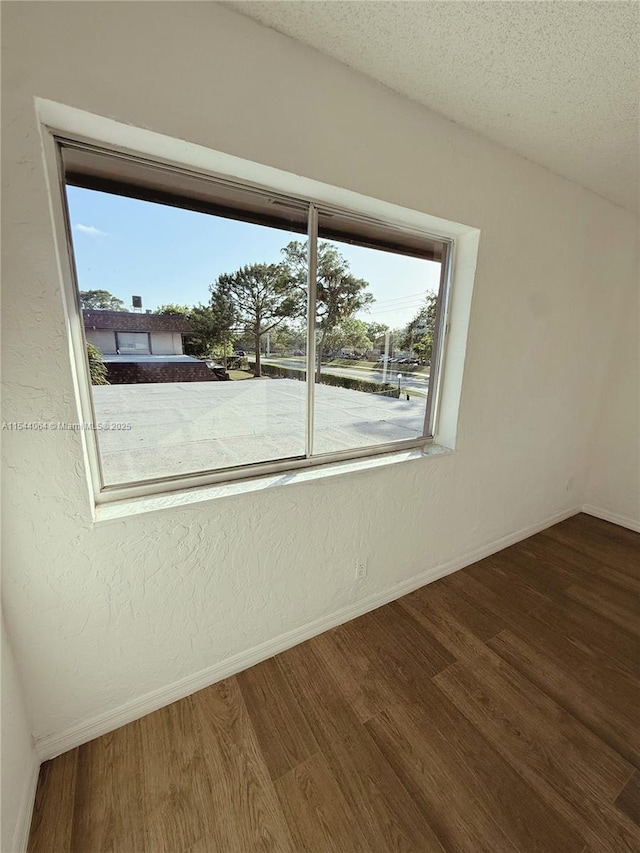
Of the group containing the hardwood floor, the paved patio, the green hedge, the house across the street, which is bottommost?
the hardwood floor

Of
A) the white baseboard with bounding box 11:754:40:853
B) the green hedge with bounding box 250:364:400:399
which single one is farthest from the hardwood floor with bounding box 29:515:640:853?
the green hedge with bounding box 250:364:400:399

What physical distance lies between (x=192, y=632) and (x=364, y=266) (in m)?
1.84

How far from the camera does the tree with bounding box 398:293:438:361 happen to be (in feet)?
6.10

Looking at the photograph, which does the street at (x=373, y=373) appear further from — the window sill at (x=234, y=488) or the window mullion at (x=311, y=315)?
the window sill at (x=234, y=488)

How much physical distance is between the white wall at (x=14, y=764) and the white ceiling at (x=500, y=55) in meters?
2.16

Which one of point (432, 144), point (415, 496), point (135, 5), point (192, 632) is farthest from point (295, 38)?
point (192, 632)

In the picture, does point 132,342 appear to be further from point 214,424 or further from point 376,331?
point 376,331

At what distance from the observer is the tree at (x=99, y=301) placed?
110cm

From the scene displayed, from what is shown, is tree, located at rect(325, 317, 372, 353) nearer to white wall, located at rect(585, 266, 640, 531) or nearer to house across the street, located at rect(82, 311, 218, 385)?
house across the street, located at rect(82, 311, 218, 385)

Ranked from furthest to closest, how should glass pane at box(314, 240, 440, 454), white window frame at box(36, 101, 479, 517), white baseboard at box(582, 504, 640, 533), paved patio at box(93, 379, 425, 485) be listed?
white baseboard at box(582, 504, 640, 533)
glass pane at box(314, 240, 440, 454)
paved patio at box(93, 379, 425, 485)
white window frame at box(36, 101, 479, 517)

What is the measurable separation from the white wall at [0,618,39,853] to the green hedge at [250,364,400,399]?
49.2 inches

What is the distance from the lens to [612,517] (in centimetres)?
287

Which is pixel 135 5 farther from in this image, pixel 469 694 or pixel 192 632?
pixel 469 694

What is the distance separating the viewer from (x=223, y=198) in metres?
1.28
